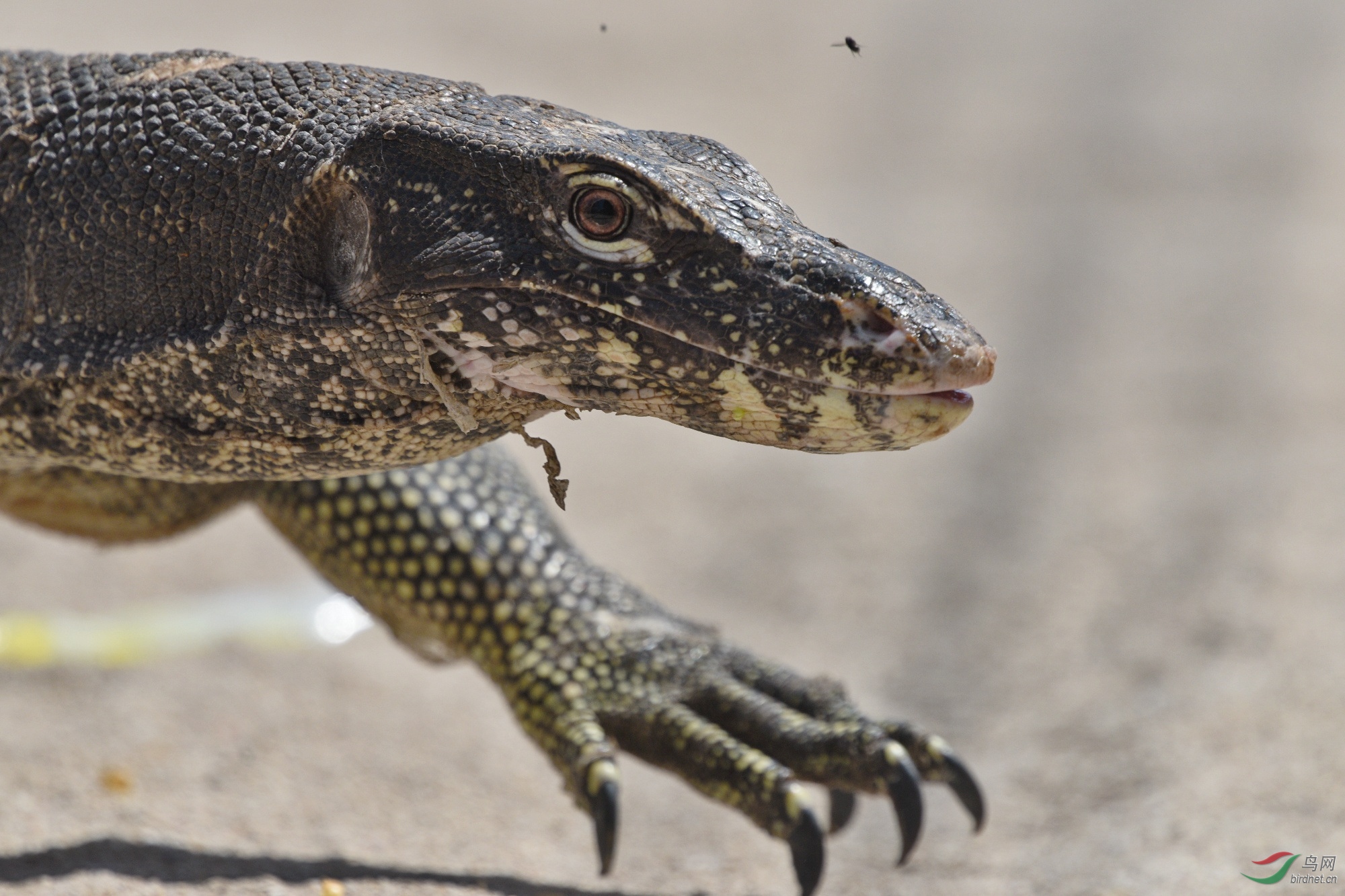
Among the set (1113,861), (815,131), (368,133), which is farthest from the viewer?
(815,131)

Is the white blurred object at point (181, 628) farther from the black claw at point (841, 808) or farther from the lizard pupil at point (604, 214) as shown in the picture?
the lizard pupil at point (604, 214)

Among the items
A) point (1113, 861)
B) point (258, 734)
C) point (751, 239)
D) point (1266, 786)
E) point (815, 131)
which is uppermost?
point (815, 131)

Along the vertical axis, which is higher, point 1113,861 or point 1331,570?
point 1331,570

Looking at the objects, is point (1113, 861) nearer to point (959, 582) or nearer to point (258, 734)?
point (959, 582)

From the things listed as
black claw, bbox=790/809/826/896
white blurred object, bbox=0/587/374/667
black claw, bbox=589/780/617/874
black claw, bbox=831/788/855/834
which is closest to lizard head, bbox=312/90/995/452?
black claw, bbox=790/809/826/896

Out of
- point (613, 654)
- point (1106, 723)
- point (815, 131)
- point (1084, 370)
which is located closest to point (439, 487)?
point (613, 654)

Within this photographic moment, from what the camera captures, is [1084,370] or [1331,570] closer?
[1331,570]

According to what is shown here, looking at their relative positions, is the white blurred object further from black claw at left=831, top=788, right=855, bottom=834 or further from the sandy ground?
black claw at left=831, top=788, right=855, bottom=834
